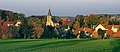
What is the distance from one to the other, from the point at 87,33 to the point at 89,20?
17739 mm

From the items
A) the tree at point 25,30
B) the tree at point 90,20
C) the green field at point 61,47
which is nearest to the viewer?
→ the green field at point 61,47

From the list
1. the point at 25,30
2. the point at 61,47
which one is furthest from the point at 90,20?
the point at 61,47

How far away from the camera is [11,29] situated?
63.7m

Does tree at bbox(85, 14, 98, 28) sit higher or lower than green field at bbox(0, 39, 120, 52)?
higher

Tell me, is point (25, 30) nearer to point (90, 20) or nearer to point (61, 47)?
point (90, 20)

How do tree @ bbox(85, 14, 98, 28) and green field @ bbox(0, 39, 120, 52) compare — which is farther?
tree @ bbox(85, 14, 98, 28)

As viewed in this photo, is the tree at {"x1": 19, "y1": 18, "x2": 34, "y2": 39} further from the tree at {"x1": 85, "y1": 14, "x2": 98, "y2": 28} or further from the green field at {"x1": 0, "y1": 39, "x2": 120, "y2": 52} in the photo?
the green field at {"x1": 0, "y1": 39, "x2": 120, "y2": 52}

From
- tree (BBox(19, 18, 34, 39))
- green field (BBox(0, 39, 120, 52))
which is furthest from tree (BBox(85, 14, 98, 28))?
green field (BBox(0, 39, 120, 52))

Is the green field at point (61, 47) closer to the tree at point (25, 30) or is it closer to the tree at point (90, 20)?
the tree at point (25, 30)

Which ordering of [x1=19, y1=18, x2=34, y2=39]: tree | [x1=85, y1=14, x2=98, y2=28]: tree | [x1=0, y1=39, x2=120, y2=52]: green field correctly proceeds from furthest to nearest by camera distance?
[x1=85, y1=14, x2=98, y2=28]: tree, [x1=19, y1=18, x2=34, y2=39]: tree, [x1=0, y1=39, x2=120, y2=52]: green field

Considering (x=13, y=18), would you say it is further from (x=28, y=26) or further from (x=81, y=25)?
(x=28, y=26)

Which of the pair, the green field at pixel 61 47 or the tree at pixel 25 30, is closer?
the green field at pixel 61 47

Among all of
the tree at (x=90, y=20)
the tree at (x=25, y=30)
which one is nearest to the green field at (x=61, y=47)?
the tree at (x=25, y=30)

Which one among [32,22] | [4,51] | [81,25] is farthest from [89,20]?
[4,51]
